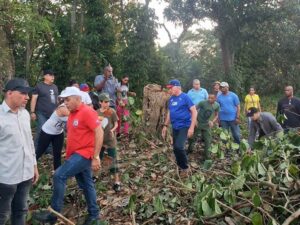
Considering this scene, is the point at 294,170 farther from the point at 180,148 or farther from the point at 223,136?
the point at 180,148

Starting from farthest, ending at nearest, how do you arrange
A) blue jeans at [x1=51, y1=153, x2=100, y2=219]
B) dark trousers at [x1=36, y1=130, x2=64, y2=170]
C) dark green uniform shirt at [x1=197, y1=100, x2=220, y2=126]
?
dark green uniform shirt at [x1=197, y1=100, x2=220, y2=126] → dark trousers at [x1=36, y1=130, x2=64, y2=170] → blue jeans at [x1=51, y1=153, x2=100, y2=219]

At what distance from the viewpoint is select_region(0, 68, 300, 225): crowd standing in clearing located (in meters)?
3.72

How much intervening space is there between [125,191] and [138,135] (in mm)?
2653

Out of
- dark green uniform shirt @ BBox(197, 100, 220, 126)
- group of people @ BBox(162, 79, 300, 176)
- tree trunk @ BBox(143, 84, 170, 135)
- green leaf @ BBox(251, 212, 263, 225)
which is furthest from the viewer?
tree trunk @ BBox(143, 84, 170, 135)

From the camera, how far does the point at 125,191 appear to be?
228 inches

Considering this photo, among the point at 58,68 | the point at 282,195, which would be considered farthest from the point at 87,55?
the point at 282,195

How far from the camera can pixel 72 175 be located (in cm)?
439

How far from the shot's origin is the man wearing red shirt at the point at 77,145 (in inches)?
171

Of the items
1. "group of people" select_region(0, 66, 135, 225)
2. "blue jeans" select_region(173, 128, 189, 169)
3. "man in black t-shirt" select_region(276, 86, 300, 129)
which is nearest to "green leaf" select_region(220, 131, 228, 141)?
"blue jeans" select_region(173, 128, 189, 169)

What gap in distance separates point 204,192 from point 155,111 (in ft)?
15.4

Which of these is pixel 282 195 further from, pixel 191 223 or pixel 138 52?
pixel 138 52

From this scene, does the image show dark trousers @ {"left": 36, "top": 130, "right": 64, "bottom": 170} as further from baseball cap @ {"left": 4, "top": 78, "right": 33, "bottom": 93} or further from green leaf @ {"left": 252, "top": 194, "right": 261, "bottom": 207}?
green leaf @ {"left": 252, "top": 194, "right": 261, "bottom": 207}

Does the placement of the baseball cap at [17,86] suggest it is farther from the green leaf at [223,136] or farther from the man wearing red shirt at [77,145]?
the green leaf at [223,136]

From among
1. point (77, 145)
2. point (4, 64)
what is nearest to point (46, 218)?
point (77, 145)
